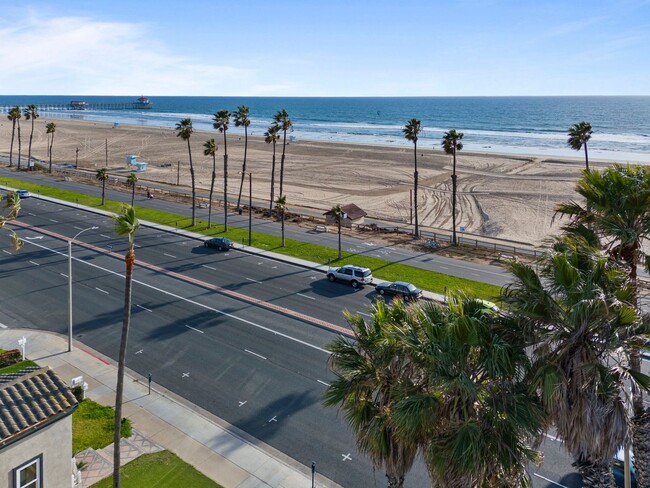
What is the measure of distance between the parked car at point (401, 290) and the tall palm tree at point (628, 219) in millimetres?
23514

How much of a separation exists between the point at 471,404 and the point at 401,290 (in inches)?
1050

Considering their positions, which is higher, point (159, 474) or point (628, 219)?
point (628, 219)

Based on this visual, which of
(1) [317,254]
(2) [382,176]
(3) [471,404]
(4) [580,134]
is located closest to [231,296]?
(1) [317,254]

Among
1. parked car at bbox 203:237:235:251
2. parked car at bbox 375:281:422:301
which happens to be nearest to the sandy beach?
parked car at bbox 375:281:422:301

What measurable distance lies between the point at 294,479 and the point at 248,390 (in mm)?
7008

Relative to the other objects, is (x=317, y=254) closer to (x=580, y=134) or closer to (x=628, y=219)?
(x=580, y=134)

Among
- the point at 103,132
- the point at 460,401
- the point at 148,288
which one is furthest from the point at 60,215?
the point at 103,132

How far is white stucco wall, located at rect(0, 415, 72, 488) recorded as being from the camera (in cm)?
1312

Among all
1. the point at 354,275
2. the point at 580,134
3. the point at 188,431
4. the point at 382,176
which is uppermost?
the point at 580,134

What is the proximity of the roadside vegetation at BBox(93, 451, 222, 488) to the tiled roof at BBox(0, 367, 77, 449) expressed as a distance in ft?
15.6

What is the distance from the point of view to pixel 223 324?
32531 millimetres

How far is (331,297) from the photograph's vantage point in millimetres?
38250

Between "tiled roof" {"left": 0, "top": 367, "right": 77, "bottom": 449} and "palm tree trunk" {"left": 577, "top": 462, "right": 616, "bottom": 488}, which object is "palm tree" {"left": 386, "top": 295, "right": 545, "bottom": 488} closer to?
"palm tree trunk" {"left": 577, "top": 462, "right": 616, "bottom": 488}

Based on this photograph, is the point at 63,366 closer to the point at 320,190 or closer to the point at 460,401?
the point at 460,401
